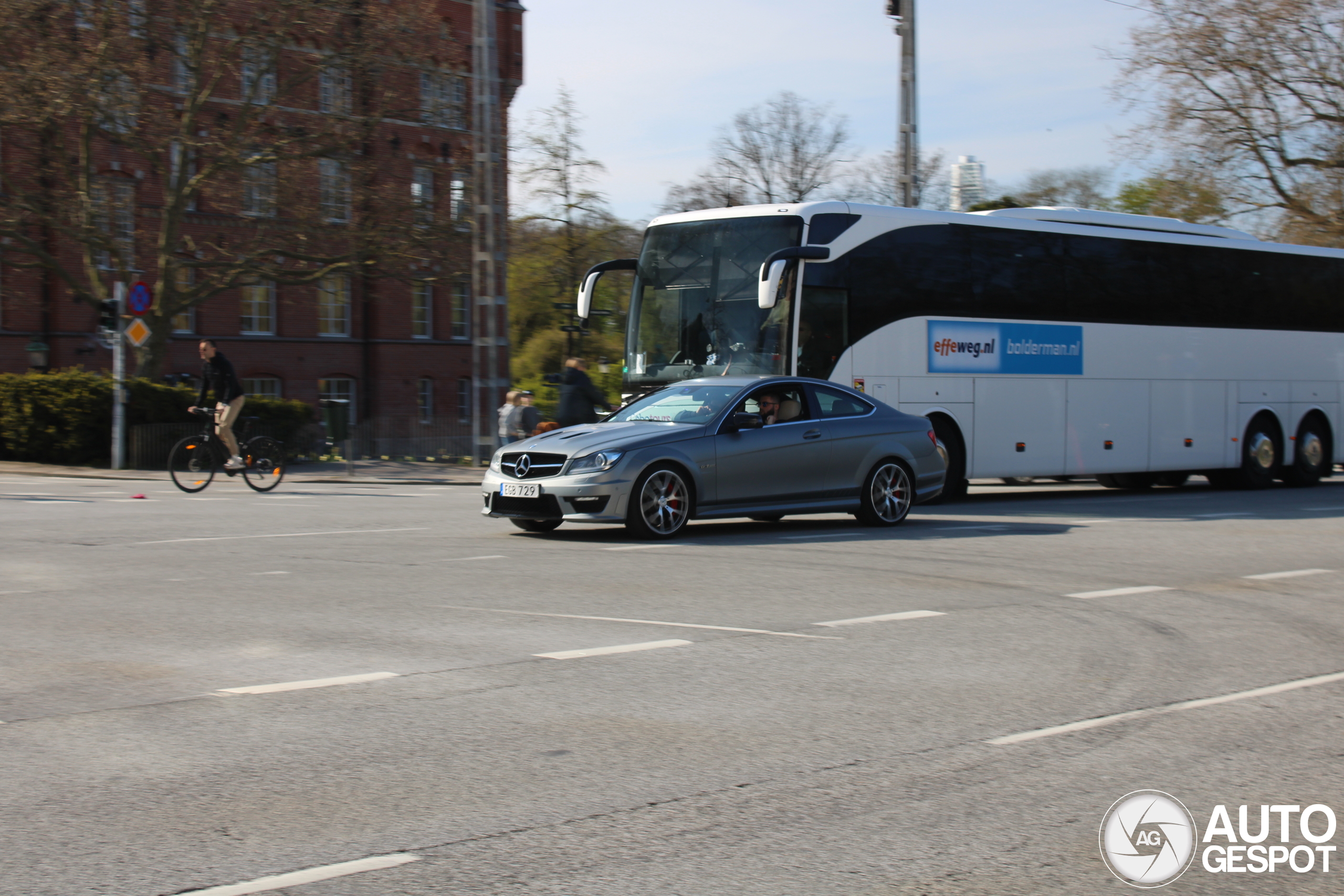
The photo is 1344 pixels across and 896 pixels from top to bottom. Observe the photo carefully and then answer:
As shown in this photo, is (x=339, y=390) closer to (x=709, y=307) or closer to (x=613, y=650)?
(x=709, y=307)

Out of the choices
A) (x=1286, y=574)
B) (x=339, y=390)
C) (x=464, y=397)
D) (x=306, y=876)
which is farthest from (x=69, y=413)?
(x=464, y=397)

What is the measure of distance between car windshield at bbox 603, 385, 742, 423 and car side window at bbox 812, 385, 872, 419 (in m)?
0.96

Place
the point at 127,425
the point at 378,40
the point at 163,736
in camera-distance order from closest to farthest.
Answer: the point at 163,736, the point at 127,425, the point at 378,40

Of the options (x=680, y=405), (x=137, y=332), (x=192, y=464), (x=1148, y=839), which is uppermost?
(x=137, y=332)

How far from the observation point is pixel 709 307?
683 inches

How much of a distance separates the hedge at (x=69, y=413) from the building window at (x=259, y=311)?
21587 mm

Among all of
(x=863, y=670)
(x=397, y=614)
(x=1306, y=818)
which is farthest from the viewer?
(x=397, y=614)

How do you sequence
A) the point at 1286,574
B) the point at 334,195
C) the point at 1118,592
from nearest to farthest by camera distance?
the point at 1118,592, the point at 1286,574, the point at 334,195

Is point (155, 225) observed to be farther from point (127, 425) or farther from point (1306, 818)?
point (1306, 818)

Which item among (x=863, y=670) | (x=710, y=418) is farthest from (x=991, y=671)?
(x=710, y=418)

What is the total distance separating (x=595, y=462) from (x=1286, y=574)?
19.1 feet

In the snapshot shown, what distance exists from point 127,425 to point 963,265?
16061 mm

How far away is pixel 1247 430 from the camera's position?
23.0 m

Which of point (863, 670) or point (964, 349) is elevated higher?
point (964, 349)
